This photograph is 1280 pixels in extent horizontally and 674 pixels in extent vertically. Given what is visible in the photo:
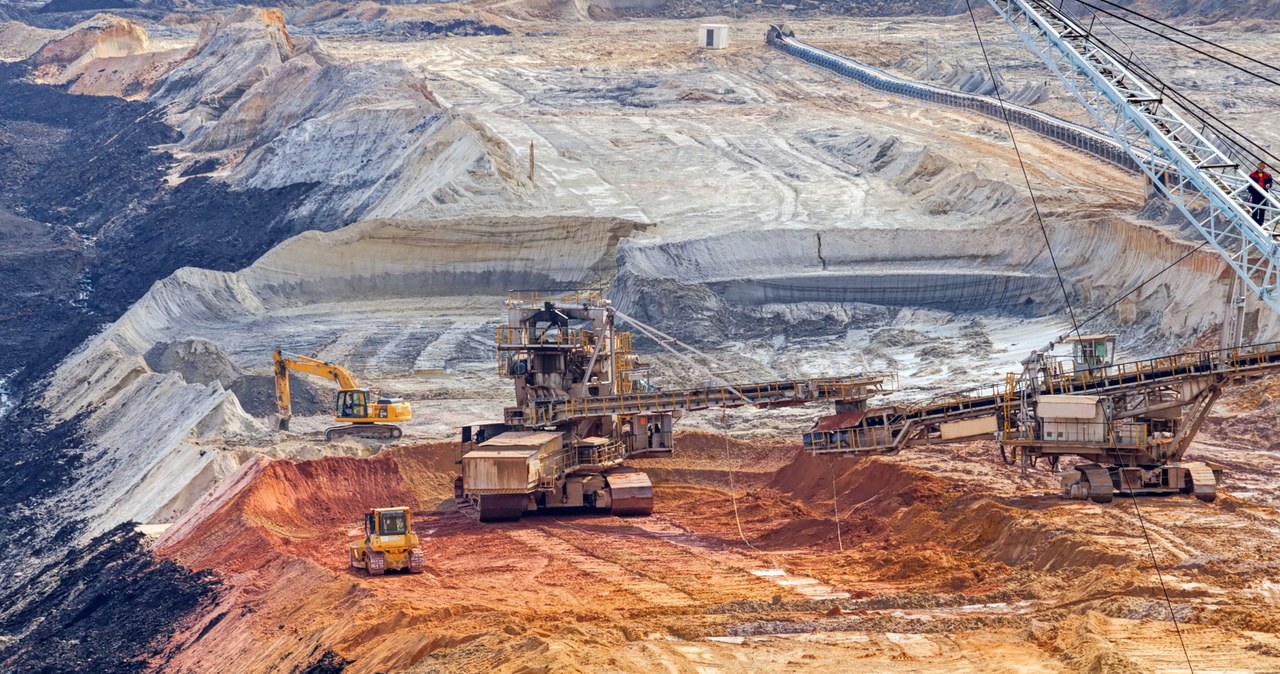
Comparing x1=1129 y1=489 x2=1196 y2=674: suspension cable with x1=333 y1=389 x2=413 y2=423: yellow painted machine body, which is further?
x1=333 y1=389 x2=413 y2=423: yellow painted machine body

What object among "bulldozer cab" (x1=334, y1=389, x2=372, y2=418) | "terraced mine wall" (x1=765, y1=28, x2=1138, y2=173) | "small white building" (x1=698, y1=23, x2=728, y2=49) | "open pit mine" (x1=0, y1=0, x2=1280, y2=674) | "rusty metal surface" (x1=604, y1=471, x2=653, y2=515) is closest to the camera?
"open pit mine" (x1=0, y1=0, x2=1280, y2=674)

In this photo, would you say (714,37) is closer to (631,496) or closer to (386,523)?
(631,496)

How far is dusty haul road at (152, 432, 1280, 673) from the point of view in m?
26.7

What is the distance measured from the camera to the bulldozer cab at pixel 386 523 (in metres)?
34.6

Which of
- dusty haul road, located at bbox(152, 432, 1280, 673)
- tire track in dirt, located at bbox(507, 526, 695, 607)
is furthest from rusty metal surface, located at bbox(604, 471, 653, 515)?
tire track in dirt, located at bbox(507, 526, 695, 607)

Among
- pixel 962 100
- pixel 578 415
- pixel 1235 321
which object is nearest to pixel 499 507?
pixel 578 415

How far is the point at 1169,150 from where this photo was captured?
4506cm

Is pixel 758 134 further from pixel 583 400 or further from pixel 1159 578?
pixel 1159 578

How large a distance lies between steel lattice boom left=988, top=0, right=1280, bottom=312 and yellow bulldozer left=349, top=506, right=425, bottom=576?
1822 cm

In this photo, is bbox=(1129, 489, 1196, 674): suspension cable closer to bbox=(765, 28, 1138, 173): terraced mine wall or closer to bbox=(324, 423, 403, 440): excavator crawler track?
bbox=(324, 423, 403, 440): excavator crawler track

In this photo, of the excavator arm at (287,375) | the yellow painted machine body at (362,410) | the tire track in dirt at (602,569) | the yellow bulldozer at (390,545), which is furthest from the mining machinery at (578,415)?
the excavator arm at (287,375)

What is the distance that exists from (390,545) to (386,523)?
433 mm

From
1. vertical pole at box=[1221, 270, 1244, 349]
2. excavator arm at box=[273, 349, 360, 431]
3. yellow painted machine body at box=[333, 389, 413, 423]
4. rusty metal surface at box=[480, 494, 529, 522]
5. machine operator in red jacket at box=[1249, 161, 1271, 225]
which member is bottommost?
rusty metal surface at box=[480, 494, 529, 522]

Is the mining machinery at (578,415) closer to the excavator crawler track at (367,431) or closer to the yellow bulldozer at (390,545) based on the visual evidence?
the excavator crawler track at (367,431)
